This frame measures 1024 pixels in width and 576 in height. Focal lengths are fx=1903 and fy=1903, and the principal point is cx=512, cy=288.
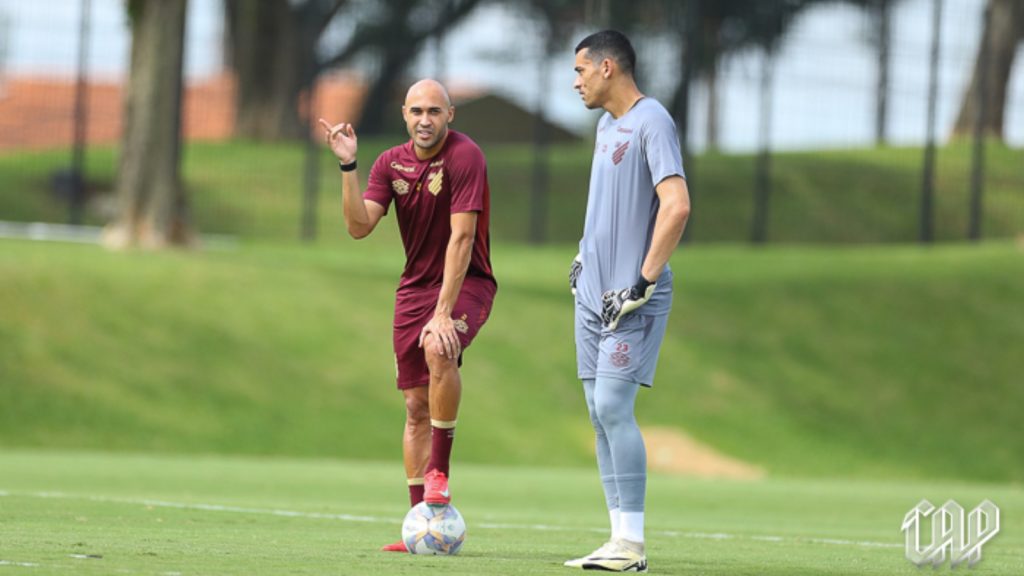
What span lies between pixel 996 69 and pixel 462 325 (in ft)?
112

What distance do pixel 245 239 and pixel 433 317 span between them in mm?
29761

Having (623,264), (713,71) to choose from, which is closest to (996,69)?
(713,71)

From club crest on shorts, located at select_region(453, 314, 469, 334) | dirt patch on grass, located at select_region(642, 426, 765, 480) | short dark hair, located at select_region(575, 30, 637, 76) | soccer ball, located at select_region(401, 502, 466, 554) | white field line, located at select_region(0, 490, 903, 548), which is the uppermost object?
short dark hair, located at select_region(575, 30, 637, 76)

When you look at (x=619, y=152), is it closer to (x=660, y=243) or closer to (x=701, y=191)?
(x=660, y=243)

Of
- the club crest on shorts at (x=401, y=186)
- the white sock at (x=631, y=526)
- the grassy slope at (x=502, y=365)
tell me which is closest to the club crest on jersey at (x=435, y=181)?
the club crest on shorts at (x=401, y=186)

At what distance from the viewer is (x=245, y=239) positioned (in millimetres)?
39031

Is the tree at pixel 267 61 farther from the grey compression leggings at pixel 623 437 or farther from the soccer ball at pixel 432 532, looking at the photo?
the grey compression leggings at pixel 623 437

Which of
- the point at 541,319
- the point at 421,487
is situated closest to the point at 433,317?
the point at 421,487

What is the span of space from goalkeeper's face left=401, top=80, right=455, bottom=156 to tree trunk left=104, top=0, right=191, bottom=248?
21.3 m

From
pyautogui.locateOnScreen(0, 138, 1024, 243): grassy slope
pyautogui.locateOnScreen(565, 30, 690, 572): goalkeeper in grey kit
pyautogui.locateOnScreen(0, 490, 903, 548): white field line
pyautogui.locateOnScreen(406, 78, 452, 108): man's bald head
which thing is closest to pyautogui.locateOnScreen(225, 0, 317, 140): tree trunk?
pyautogui.locateOnScreen(0, 138, 1024, 243): grassy slope

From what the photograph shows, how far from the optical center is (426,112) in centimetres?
964

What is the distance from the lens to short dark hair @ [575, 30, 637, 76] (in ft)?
30.1

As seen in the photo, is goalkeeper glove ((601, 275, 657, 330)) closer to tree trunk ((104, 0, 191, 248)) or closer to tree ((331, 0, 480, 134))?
tree trunk ((104, 0, 191, 248))

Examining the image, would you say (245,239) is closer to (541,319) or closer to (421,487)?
(541,319)
